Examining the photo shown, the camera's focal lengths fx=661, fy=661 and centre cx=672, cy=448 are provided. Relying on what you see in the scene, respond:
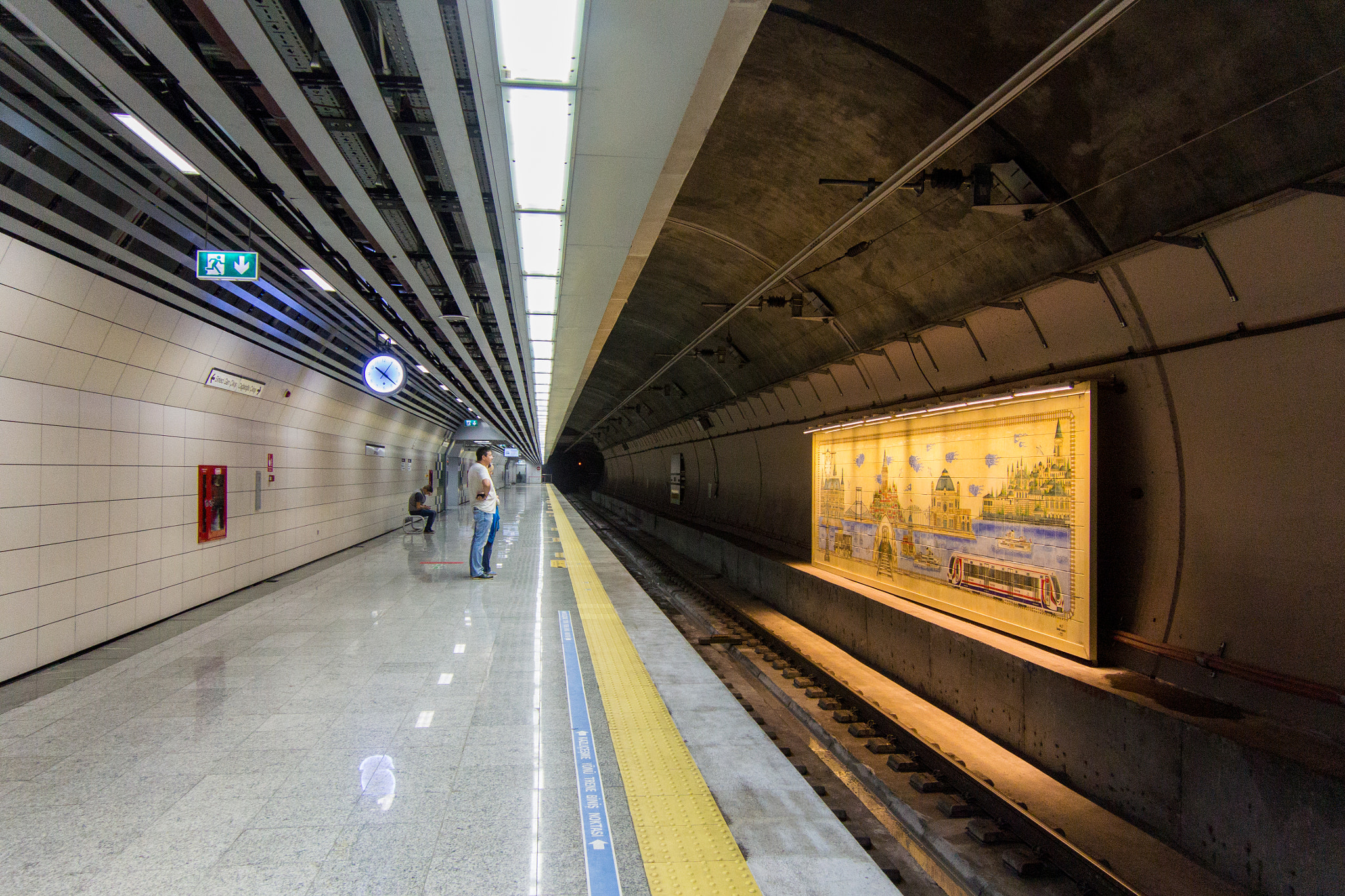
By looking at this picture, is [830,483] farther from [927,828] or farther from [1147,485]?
[927,828]

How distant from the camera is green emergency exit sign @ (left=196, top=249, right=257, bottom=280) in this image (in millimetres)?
5051

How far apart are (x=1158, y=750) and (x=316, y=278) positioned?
26.5 ft

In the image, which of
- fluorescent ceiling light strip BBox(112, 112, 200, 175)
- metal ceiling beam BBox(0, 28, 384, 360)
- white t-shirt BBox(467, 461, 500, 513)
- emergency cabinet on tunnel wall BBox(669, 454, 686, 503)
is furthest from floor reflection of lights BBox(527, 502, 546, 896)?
emergency cabinet on tunnel wall BBox(669, 454, 686, 503)

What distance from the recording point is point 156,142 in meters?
3.82

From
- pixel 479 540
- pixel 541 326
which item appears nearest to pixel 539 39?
pixel 541 326

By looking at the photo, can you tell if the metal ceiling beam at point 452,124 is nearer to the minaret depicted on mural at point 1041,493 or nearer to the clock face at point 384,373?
the minaret depicted on mural at point 1041,493

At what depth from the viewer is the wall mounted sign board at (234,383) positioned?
7457 millimetres

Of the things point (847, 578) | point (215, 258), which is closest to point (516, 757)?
point (215, 258)

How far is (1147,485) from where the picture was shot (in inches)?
197

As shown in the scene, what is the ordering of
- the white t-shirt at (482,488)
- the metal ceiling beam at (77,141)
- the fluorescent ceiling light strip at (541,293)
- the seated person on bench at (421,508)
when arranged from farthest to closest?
the seated person on bench at (421,508) → the white t-shirt at (482,488) → the fluorescent ceiling light strip at (541,293) → the metal ceiling beam at (77,141)

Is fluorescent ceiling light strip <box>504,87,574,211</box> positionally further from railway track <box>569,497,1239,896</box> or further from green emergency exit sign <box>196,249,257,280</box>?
railway track <box>569,497,1239,896</box>

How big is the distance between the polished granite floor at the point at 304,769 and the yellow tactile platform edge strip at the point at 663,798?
87 millimetres

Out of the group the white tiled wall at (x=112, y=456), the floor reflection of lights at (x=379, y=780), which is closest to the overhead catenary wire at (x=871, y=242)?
the floor reflection of lights at (x=379, y=780)

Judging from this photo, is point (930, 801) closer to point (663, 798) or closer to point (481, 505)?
point (663, 798)
